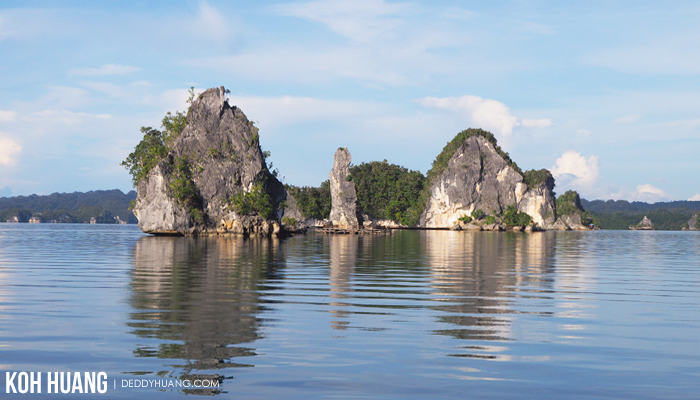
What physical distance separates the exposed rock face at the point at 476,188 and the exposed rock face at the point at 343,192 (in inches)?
1647

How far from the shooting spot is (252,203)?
2739 inches

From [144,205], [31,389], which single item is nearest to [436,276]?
[31,389]

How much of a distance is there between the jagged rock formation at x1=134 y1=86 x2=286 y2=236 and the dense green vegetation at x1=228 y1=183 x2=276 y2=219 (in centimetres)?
13

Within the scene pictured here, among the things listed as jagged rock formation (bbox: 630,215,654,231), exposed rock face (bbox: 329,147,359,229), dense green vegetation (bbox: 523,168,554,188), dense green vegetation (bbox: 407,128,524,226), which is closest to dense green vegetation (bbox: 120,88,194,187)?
exposed rock face (bbox: 329,147,359,229)

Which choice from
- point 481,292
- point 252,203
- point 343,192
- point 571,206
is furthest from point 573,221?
point 481,292

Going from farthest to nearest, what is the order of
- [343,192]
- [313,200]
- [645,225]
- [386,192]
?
1. [645,225]
2. [386,192]
3. [313,200]
4. [343,192]

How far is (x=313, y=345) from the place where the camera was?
9164 millimetres

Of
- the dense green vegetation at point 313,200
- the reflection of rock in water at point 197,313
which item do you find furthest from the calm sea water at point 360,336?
the dense green vegetation at point 313,200

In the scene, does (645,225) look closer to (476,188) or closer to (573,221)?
(573,221)

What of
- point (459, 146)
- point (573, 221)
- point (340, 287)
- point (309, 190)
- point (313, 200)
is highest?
point (459, 146)

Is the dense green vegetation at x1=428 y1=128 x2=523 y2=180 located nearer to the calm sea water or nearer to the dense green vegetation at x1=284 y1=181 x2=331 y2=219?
the dense green vegetation at x1=284 y1=181 x2=331 y2=219

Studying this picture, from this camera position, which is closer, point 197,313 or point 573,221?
point 197,313

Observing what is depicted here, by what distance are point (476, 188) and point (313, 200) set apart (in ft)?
143

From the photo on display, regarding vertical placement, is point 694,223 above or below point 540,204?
below
